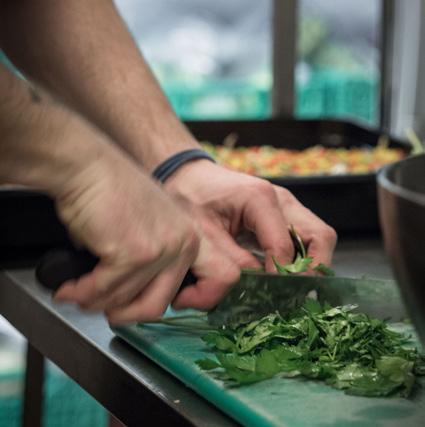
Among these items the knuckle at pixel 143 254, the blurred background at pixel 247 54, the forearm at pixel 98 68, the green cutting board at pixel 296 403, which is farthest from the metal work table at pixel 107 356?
the blurred background at pixel 247 54

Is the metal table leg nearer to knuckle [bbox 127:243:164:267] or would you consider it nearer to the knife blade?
the knife blade

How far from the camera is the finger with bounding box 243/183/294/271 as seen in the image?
4.10 ft

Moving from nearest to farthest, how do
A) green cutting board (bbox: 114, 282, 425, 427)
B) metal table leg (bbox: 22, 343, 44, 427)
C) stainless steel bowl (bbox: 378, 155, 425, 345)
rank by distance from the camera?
1. stainless steel bowl (bbox: 378, 155, 425, 345)
2. green cutting board (bbox: 114, 282, 425, 427)
3. metal table leg (bbox: 22, 343, 44, 427)

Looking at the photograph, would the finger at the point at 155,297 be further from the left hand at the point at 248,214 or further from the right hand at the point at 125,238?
the left hand at the point at 248,214

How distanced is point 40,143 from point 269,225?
409 mm

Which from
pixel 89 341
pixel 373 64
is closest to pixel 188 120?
pixel 89 341

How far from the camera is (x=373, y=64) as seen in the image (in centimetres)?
521

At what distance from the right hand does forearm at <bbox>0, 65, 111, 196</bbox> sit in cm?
1

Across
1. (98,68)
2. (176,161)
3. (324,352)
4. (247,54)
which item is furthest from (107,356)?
(247,54)

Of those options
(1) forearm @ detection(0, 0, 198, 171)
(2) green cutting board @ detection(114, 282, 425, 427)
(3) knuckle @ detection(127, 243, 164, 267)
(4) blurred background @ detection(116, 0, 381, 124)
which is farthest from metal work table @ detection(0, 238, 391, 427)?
(4) blurred background @ detection(116, 0, 381, 124)

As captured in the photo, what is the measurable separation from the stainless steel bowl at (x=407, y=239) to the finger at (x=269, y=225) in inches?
15.4

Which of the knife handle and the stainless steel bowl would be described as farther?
the knife handle

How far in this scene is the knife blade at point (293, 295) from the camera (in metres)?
1.14

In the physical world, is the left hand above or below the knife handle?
below
